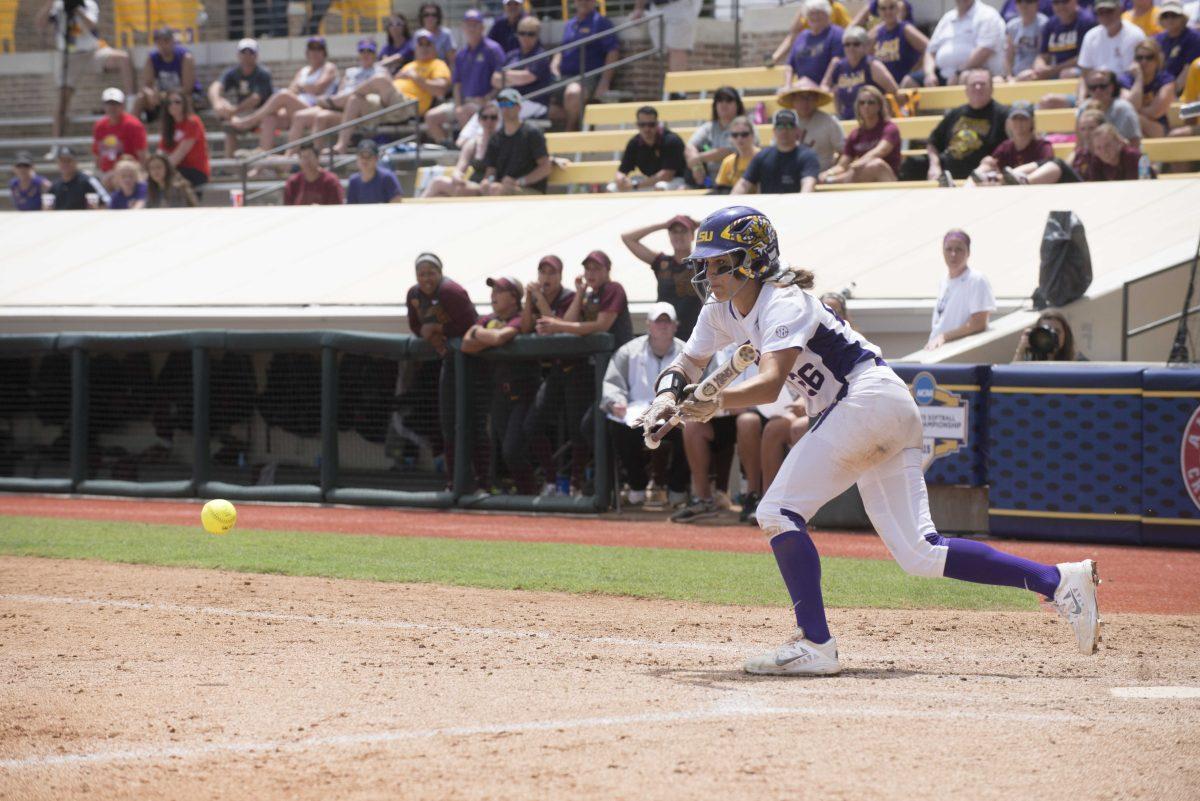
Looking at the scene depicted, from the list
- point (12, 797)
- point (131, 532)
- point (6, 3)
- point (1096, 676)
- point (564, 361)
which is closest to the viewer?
point (12, 797)

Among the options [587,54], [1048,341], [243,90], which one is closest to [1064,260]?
[1048,341]

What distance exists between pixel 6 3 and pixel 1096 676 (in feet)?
85.4

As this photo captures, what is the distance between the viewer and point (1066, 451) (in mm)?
10555

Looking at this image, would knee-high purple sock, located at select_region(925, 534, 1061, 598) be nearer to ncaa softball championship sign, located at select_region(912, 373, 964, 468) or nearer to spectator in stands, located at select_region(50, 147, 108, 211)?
ncaa softball championship sign, located at select_region(912, 373, 964, 468)

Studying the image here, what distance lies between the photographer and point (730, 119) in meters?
15.7

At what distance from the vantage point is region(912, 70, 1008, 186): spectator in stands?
45.8 feet

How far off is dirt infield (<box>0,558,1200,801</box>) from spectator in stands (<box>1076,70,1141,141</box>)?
7.31m

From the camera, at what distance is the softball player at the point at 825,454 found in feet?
19.6

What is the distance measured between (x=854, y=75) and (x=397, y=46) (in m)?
7.42

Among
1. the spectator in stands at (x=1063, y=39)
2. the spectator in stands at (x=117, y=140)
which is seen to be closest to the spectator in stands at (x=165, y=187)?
the spectator in stands at (x=117, y=140)

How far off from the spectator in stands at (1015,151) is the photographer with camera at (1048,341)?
2971 mm

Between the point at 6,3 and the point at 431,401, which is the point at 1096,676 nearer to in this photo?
the point at 431,401

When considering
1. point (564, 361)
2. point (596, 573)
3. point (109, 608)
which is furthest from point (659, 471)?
point (109, 608)

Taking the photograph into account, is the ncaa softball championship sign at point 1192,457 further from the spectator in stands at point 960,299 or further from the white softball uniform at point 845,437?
the white softball uniform at point 845,437
